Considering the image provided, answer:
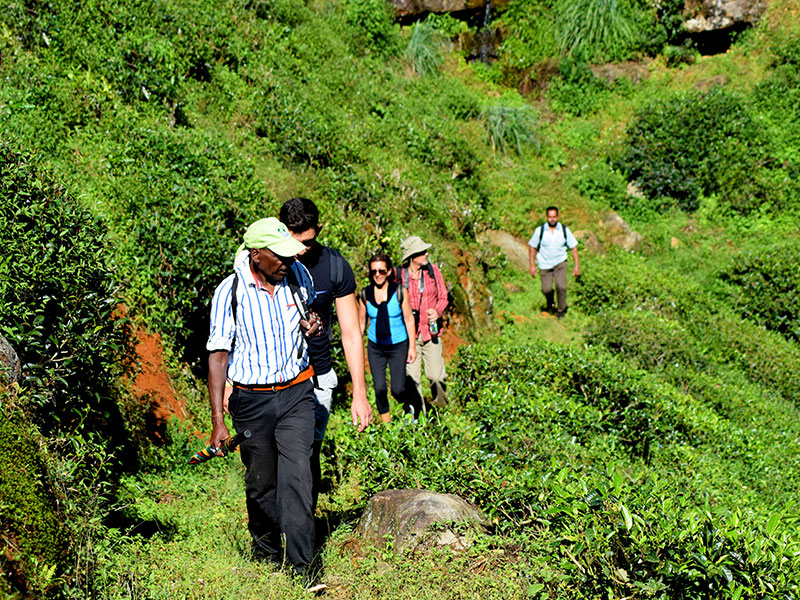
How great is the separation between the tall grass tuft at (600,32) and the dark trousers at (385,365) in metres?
15.0

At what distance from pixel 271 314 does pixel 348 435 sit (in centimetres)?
211

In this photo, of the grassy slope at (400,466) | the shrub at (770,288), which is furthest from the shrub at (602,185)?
the shrub at (770,288)

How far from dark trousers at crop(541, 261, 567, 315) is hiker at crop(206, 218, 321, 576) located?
334 inches

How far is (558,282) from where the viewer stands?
12.1m

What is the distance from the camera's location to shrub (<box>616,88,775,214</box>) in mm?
15844

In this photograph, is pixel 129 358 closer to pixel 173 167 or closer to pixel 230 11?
pixel 173 167

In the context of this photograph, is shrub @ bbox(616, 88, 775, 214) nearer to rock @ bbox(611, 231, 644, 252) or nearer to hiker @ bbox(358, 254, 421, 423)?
rock @ bbox(611, 231, 644, 252)

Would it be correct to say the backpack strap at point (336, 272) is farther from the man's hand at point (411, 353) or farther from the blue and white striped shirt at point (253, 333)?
the man's hand at point (411, 353)

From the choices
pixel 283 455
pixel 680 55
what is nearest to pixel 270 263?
pixel 283 455

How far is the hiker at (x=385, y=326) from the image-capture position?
264 inches

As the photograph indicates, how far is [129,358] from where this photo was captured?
6.16 meters

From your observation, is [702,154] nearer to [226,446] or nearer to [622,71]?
[622,71]

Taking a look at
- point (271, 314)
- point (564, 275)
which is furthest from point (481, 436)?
point (564, 275)

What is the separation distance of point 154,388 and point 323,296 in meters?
2.36
